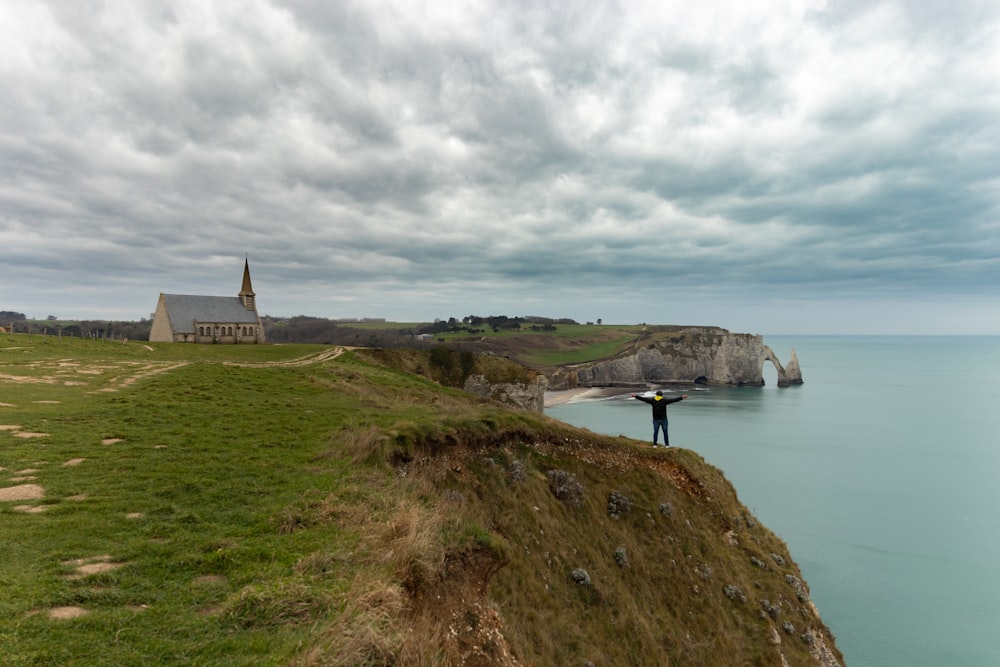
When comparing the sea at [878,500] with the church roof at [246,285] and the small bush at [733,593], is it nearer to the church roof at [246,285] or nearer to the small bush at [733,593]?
the small bush at [733,593]

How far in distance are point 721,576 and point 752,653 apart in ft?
9.04

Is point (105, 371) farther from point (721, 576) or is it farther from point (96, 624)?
point (721, 576)

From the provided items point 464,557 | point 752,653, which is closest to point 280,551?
point 464,557

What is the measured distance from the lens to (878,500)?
43.8 meters

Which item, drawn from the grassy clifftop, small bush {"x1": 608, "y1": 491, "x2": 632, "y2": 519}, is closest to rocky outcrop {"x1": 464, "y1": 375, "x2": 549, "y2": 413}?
the grassy clifftop

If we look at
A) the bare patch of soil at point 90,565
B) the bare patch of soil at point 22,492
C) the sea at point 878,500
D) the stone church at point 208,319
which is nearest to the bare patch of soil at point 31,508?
the bare patch of soil at point 22,492

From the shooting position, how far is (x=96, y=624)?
5262 millimetres

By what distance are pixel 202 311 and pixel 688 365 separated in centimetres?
13082

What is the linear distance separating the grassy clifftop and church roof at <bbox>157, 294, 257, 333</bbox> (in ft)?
86.1

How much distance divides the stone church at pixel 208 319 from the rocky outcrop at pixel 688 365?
304 feet

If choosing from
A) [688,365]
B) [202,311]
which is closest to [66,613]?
[202,311]

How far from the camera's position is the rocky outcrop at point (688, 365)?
138750 millimetres

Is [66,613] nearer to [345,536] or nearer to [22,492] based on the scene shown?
[345,536]

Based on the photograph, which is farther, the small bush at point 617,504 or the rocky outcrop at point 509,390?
the rocky outcrop at point 509,390
